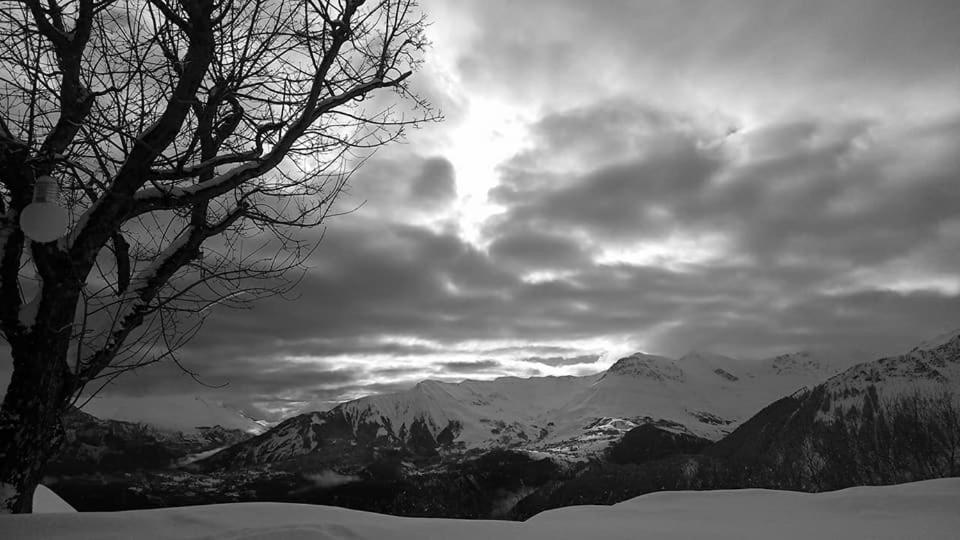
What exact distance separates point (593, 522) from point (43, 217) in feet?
17.1

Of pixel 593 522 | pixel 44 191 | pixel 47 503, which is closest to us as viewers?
pixel 44 191

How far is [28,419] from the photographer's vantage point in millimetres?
4770

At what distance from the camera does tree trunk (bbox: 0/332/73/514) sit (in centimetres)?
466

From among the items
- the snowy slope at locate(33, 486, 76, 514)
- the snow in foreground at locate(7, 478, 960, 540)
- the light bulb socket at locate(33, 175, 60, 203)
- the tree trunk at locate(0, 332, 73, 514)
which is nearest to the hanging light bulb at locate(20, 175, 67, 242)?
the light bulb socket at locate(33, 175, 60, 203)

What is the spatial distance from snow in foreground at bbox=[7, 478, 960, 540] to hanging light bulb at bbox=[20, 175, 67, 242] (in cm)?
204

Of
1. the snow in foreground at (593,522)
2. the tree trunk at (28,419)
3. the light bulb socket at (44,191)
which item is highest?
the light bulb socket at (44,191)

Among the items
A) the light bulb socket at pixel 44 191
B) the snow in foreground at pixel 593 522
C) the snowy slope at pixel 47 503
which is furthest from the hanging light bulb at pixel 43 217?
the snowy slope at pixel 47 503

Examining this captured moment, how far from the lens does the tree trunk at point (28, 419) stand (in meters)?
4.66

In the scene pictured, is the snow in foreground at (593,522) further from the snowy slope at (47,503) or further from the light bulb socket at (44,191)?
the snowy slope at (47,503)

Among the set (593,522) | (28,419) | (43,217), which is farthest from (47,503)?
(593,522)

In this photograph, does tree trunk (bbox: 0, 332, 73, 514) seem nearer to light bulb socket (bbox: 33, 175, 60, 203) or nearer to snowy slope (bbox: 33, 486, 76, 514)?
light bulb socket (bbox: 33, 175, 60, 203)

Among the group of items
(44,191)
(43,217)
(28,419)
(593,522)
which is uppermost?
(44,191)

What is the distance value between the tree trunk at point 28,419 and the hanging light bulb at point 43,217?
943 mm

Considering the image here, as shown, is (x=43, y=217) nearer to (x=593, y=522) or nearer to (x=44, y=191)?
(x=44, y=191)
